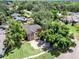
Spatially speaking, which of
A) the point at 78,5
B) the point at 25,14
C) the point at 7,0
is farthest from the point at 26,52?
the point at 7,0

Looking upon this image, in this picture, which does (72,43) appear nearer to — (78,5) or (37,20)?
(37,20)

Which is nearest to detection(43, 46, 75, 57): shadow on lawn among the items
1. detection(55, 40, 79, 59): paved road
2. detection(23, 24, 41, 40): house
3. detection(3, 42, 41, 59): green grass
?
detection(55, 40, 79, 59): paved road

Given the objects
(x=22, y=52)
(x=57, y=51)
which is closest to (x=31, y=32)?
(x=22, y=52)

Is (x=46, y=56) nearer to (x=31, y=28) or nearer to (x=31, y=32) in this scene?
(x=31, y=32)

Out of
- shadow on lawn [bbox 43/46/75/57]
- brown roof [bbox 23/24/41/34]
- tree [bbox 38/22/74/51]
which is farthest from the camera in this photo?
brown roof [bbox 23/24/41/34]

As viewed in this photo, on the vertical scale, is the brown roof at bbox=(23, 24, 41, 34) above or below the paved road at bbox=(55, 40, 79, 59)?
above

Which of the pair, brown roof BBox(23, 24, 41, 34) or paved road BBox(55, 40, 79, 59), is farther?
brown roof BBox(23, 24, 41, 34)

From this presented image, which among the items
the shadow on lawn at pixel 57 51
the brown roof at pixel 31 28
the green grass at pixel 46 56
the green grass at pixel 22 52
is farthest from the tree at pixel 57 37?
the green grass at pixel 22 52

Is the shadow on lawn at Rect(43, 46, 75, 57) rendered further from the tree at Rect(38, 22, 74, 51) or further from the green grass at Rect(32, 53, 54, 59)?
the green grass at Rect(32, 53, 54, 59)

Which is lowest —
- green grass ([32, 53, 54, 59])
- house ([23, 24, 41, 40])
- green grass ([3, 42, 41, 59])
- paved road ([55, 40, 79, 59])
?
paved road ([55, 40, 79, 59])

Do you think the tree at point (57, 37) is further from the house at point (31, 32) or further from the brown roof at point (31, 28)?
the brown roof at point (31, 28)

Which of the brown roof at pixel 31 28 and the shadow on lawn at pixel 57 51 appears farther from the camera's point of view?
the brown roof at pixel 31 28
